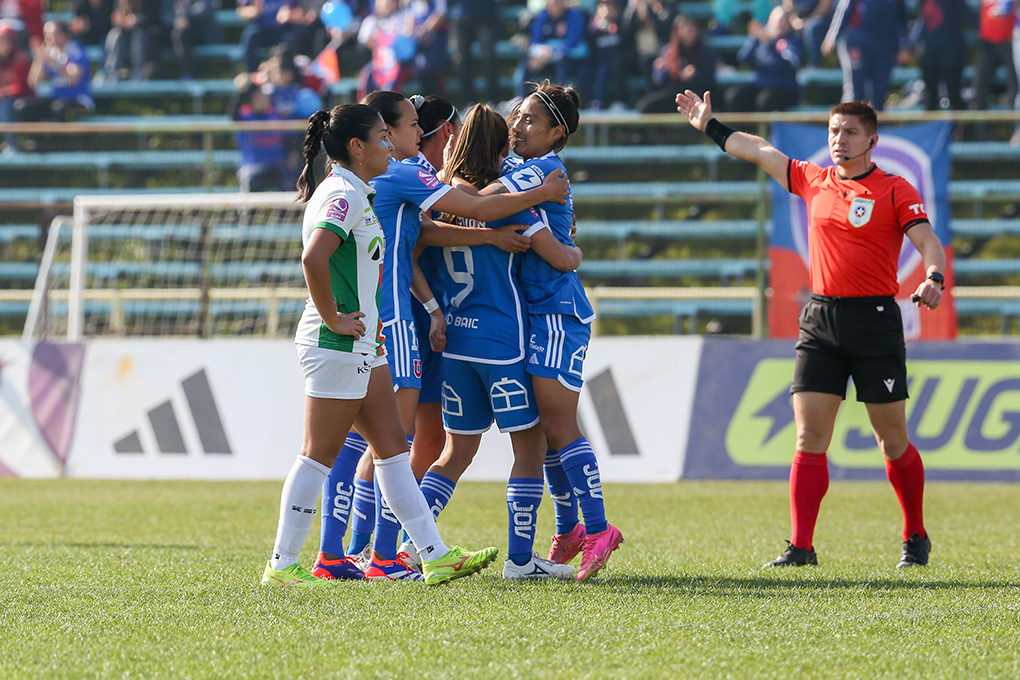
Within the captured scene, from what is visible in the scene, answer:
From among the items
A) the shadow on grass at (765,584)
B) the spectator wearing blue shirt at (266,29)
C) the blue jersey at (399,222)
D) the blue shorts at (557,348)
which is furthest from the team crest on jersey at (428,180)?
the spectator wearing blue shirt at (266,29)

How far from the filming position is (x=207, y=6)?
Result: 704 inches

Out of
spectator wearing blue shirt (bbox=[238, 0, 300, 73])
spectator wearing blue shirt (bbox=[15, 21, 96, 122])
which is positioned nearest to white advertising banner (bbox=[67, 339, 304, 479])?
spectator wearing blue shirt (bbox=[15, 21, 96, 122])

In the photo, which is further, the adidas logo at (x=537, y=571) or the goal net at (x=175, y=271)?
the goal net at (x=175, y=271)

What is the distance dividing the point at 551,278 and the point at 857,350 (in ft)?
5.07

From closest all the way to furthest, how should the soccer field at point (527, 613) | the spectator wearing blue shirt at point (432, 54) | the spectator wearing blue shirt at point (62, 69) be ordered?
the soccer field at point (527, 613) → the spectator wearing blue shirt at point (432, 54) → the spectator wearing blue shirt at point (62, 69)

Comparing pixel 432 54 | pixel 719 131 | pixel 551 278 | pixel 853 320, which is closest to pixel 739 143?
pixel 719 131

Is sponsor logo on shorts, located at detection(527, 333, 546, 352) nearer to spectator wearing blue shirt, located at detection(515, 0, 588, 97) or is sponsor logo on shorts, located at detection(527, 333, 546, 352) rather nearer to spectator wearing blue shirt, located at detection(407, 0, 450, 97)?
spectator wearing blue shirt, located at detection(515, 0, 588, 97)

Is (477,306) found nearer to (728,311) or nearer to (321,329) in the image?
(321,329)

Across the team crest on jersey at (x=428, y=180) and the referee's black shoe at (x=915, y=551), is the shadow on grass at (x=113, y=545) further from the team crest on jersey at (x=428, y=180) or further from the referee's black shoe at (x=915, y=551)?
the referee's black shoe at (x=915, y=551)

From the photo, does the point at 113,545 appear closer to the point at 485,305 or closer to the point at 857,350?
the point at 485,305

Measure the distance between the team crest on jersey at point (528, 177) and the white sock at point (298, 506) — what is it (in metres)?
1.34

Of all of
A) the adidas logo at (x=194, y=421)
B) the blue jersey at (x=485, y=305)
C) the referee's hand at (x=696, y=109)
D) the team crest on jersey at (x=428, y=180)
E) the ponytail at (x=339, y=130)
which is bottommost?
the adidas logo at (x=194, y=421)

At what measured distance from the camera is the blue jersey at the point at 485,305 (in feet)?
15.8

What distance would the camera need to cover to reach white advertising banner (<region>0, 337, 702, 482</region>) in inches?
400
